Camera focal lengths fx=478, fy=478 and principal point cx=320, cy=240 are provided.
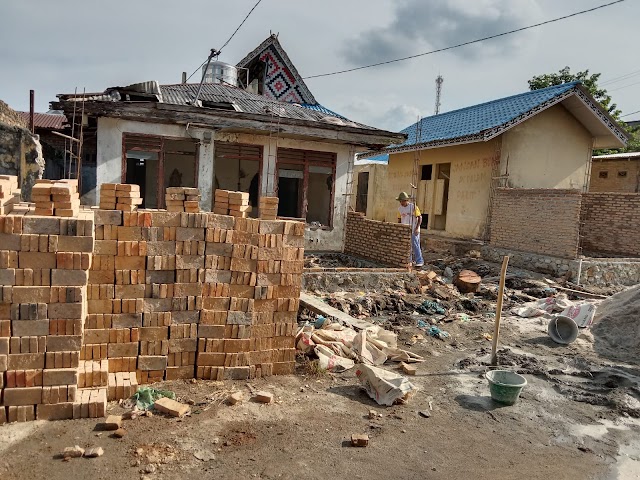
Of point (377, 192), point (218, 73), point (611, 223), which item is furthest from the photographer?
point (377, 192)

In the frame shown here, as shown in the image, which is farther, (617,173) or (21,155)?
(617,173)

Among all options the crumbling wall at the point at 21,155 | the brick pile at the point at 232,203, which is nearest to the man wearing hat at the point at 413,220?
the brick pile at the point at 232,203

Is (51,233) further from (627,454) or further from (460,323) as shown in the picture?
(460,323)

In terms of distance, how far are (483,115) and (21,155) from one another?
13.9 m

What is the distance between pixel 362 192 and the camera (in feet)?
74.9

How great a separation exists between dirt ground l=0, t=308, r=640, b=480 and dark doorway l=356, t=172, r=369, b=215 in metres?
17.1

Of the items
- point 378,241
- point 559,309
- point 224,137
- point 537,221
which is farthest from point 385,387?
point 537,221

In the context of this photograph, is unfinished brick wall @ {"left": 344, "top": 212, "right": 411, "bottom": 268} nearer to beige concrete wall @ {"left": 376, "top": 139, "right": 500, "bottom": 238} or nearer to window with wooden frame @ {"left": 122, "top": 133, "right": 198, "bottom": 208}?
window with wooden frame @ {"left": 122, "top": 133, "right": 198, "bottom": 208}

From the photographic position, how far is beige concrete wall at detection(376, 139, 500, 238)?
588 inches

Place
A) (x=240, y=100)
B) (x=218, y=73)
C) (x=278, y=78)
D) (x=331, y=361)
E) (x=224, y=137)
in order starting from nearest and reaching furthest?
(x=331, y=361)
(x=224, y=137)
(x=240, y=100)
(x=218, y=73)
(x=278, y=78)

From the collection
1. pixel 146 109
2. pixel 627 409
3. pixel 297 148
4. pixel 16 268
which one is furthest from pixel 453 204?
pixel 16 268

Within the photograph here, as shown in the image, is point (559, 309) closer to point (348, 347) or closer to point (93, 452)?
point (348, 347)

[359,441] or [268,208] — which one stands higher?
[268,208]

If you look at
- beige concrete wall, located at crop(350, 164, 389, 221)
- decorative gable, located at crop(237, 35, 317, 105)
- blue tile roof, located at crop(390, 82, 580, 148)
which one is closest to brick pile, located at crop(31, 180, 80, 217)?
blue tile roof, located at crop(390, 82, 580, 148)
